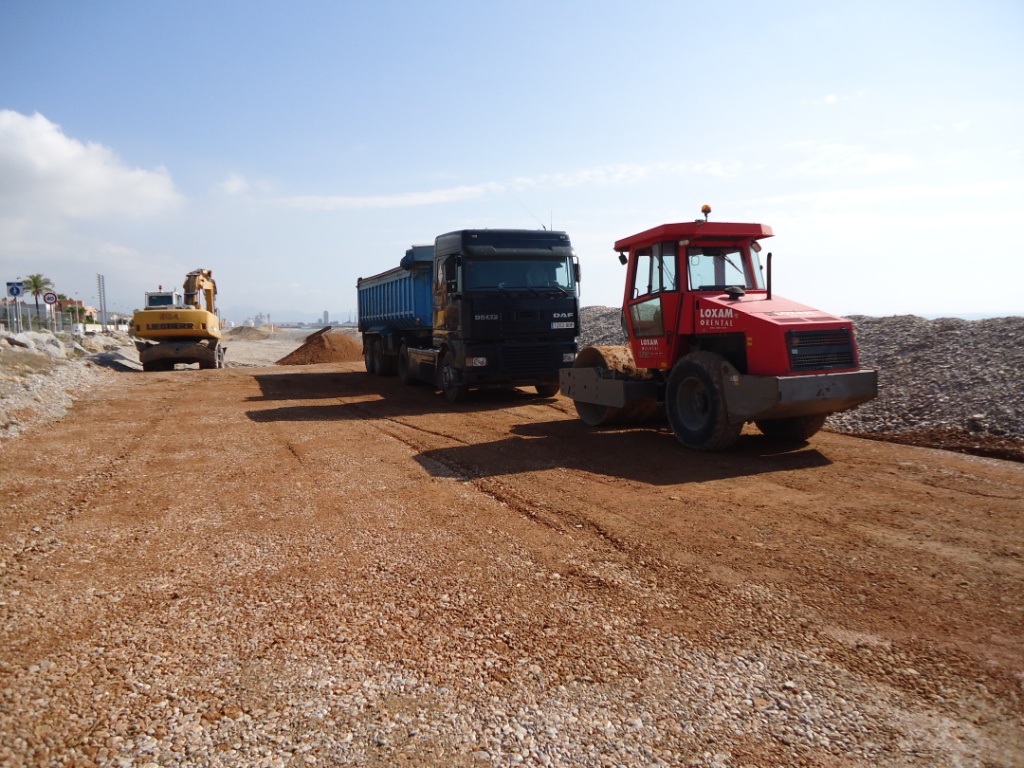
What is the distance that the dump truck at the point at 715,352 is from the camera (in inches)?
311

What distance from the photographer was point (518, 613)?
4281mm

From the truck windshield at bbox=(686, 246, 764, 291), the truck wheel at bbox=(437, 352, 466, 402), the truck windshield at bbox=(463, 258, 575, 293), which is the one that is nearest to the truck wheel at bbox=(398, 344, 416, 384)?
the truck wheel at bbox=(437, 352, 466, 402)

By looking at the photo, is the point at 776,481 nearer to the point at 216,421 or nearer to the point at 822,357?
the point at 822,357

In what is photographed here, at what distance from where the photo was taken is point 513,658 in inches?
148

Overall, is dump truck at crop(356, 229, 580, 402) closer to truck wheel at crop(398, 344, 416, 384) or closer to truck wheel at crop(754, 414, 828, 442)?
truck wheel at crop(398, 344, 416, 384)

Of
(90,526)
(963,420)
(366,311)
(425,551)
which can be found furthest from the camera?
(366,311)

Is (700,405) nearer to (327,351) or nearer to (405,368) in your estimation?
(405,368)

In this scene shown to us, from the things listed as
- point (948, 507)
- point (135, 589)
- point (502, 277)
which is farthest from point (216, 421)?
point (948, 507)

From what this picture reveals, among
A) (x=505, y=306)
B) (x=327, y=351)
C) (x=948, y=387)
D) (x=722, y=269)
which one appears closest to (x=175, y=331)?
(x=327, y=351)

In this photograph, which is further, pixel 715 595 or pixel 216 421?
pixel 216 421

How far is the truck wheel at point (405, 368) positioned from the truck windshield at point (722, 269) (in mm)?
9654

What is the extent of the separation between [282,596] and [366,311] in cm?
1827

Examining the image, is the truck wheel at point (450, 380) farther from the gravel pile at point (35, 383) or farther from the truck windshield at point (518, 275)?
the gravel pile at point (35, 383)

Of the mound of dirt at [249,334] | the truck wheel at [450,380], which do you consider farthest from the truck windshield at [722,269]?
the mound of dirt at [249,334]
